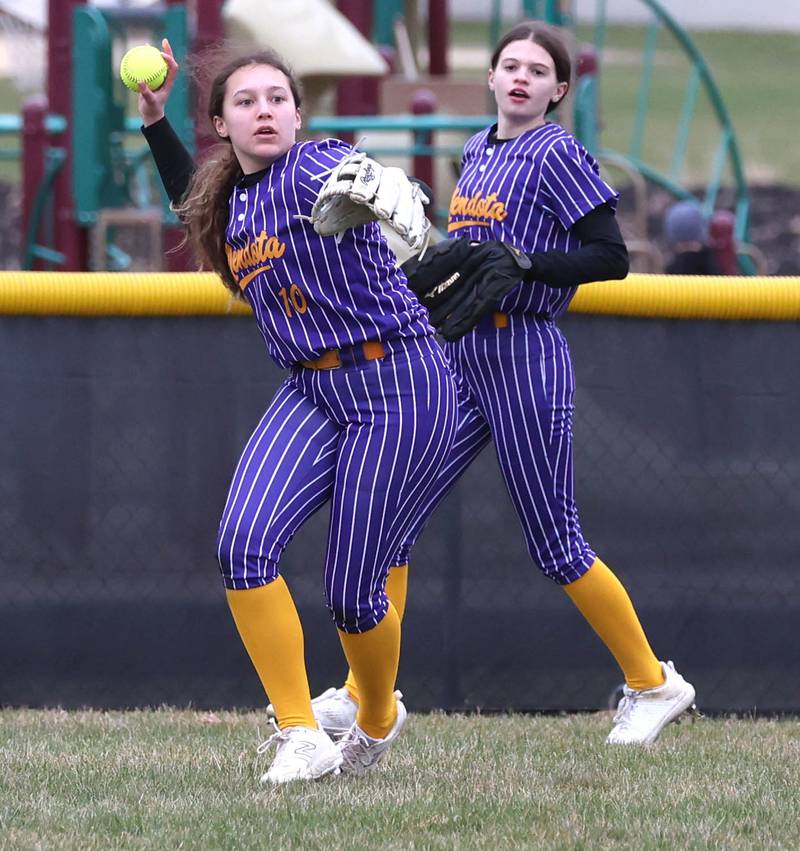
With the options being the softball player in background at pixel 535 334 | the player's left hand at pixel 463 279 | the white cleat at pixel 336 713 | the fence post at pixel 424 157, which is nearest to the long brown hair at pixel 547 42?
the softball player in background at pixel 535 334

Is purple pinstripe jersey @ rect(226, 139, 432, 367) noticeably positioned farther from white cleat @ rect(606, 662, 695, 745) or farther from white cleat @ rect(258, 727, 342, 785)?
white cleat @ rect(606, 662, 695, 745)

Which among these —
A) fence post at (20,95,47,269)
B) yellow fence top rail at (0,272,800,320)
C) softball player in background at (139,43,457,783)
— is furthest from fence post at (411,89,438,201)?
softball player in background at (139,43,457,783)

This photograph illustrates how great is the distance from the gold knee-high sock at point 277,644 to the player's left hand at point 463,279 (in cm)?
81

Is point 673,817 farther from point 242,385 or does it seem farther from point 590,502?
point 242,385

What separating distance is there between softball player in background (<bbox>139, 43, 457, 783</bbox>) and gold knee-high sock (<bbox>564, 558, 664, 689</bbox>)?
73 centimetres

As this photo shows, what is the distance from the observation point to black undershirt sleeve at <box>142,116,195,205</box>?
3.87 meters

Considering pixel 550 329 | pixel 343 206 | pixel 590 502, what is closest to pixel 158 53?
pixel 343 206

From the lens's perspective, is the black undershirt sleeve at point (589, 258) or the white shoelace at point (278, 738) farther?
the black undershirt sleeve at point (589, 258)

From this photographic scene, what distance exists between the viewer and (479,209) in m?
4.08

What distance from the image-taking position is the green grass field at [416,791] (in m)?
3.15

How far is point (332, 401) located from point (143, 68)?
0.93 metres

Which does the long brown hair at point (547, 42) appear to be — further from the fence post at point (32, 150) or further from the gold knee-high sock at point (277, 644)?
the fence post at point (32, 150)

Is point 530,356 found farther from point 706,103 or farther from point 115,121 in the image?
point 706,103

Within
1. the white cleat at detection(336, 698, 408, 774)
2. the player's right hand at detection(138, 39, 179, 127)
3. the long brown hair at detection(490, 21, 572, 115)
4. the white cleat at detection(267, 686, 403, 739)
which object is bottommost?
the white cleat at detection(267, 686, 403, 739)
